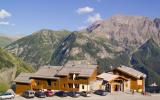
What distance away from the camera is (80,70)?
406 ft

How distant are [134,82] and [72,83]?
22394 millimetres

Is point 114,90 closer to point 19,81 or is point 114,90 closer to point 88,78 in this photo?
point 88,78

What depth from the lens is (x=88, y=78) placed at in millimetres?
120500

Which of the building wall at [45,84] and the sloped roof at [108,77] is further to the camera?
the building wall at [45,84]

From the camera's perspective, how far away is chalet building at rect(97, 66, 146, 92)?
12169 centimetres

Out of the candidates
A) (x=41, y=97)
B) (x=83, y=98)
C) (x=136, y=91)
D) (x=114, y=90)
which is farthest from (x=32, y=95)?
(x=136, y=91)

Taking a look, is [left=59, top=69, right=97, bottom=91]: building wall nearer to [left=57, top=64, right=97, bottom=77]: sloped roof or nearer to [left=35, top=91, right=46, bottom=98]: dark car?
[left=57, top=64, right=97, bottom=77]: sloped roof

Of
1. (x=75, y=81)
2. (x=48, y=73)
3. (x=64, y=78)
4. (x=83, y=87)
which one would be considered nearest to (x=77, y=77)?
(x=75, y=81)

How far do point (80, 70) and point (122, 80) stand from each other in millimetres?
14966

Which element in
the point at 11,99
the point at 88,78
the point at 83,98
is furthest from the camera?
the point at 88,78

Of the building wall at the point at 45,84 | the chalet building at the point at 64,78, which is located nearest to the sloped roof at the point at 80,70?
the chalet building at the point at 64,78

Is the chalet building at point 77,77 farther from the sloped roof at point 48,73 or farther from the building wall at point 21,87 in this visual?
the building wall at point 21,87

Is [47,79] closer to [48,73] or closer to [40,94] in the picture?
[48,73]

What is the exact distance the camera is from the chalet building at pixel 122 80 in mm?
121688
